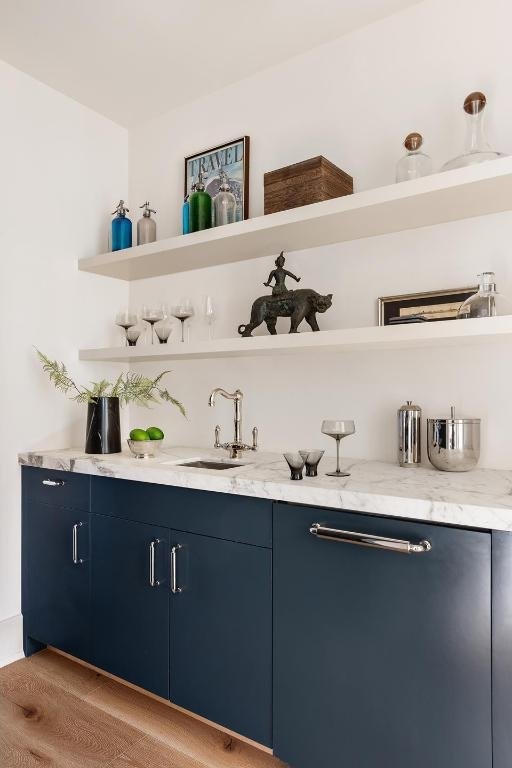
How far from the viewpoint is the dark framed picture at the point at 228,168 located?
249 cm

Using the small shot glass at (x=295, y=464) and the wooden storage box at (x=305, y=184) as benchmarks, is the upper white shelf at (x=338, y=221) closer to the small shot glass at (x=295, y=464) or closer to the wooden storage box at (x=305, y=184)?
the wooden storage box at (x=305, y=184)

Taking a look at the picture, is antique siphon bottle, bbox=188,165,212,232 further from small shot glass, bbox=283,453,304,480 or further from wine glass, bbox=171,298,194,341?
small shot glass, bbox=283,453,304,480

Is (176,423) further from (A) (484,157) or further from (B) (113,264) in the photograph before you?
(A) (484,157)

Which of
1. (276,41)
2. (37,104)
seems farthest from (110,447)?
(276,41)

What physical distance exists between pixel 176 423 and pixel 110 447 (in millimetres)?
473

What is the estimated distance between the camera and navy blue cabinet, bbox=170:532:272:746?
1617 millimetres

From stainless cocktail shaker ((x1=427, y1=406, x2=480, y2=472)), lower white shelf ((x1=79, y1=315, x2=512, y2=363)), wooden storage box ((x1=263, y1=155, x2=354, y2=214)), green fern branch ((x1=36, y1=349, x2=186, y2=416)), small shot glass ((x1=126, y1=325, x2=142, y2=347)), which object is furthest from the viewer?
small shot glass ((x1=126, y1=325, x2=142, y2=347))

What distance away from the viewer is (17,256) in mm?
2453

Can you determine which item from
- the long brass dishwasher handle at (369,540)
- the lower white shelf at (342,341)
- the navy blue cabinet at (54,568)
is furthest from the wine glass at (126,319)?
the long brass dishwasher handle at (369,540)

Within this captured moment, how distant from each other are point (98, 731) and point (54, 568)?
0.68 meters

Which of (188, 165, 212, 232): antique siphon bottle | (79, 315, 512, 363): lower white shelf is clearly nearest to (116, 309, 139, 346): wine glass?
(79, 315, 512, 363): lower white shelf

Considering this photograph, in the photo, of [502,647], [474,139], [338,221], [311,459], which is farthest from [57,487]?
[474,139]

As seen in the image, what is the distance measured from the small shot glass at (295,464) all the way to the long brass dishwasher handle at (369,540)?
7.0 inches

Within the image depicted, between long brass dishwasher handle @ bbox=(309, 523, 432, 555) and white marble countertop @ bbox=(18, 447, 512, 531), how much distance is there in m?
0.06
